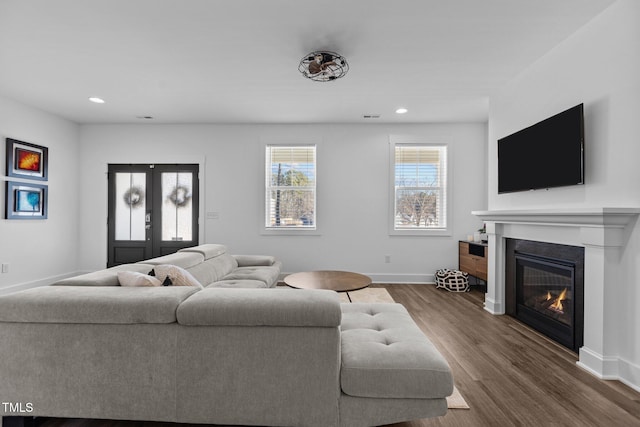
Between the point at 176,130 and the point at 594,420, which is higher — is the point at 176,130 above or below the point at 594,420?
above

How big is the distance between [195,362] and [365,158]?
4.24m

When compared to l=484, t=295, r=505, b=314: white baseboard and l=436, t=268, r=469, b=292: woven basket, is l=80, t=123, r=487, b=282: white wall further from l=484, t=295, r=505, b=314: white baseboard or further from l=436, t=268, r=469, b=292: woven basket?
l=484, t=295, r=505, b=314: white baseboard

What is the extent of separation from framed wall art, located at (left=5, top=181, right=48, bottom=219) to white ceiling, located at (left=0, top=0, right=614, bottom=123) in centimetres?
118

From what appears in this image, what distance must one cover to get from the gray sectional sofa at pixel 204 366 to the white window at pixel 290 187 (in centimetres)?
374

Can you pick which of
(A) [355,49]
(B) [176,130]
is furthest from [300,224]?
(A) [355,49]

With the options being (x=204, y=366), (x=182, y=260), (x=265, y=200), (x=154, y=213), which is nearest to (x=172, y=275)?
(x=204, y=366)

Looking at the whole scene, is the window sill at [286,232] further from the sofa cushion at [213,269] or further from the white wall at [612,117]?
the white wall at [612,117]

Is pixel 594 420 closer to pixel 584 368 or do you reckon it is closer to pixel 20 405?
pixel 584 368

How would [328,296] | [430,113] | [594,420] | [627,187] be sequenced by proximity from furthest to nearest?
[430,113], [627,187], [594,420], [328,296]

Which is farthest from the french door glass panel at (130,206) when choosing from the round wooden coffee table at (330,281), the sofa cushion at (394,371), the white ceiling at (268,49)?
the sofa cushion at (394,371)

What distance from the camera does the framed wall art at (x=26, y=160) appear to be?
4176 mm

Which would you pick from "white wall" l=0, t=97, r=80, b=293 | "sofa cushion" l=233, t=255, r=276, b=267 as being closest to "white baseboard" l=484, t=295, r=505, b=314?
"sofa cushion" l=233, t=255, r=276, b=267

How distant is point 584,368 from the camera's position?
230 centimetres

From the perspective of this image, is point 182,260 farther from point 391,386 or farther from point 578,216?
point 578,216
